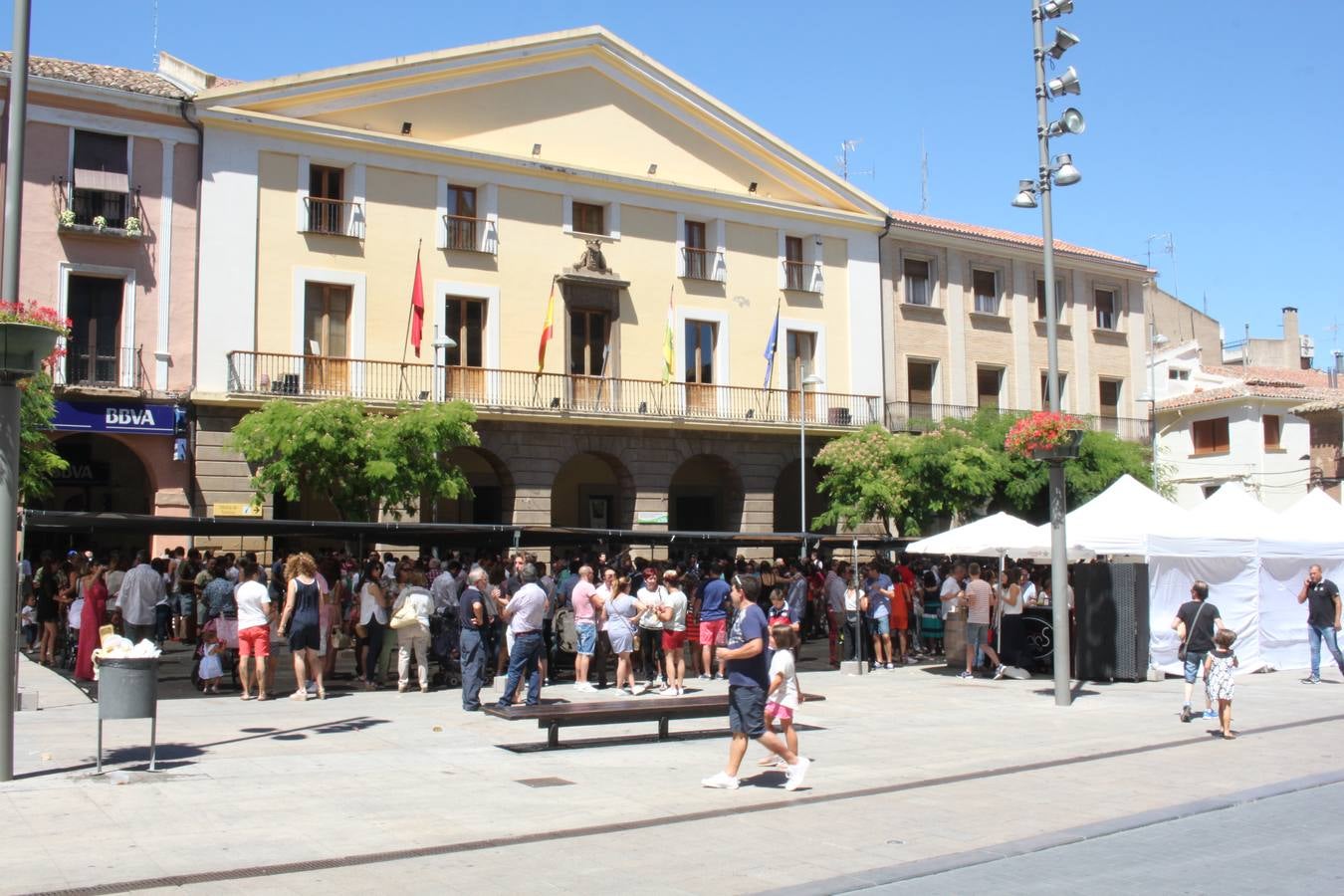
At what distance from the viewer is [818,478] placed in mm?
35875

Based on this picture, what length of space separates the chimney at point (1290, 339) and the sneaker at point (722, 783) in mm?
53878

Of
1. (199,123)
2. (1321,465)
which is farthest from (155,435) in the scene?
(1321,465)

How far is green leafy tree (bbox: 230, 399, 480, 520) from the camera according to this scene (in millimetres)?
25312

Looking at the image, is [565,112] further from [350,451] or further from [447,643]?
[447,643]

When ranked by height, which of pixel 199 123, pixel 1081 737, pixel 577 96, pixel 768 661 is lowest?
pixel 1081 737

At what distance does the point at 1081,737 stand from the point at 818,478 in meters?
22.1

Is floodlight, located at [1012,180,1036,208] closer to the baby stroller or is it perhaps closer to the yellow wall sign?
the baby stroller

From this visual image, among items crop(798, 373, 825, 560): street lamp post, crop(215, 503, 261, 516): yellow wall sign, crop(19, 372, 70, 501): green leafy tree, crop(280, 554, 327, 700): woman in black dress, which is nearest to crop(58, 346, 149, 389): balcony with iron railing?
crop(215, 503, 261, 516): yellow wall sign

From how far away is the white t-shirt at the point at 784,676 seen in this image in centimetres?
1061

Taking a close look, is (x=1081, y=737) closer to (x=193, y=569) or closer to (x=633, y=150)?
(x=193, y=569)

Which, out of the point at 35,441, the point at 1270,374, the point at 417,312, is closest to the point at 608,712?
the point at 35,441

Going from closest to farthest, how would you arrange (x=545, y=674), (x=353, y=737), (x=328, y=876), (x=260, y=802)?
(x=328, y=876) < (x=260, y=802) < (x=353, y=737) < (x=545, y=674)

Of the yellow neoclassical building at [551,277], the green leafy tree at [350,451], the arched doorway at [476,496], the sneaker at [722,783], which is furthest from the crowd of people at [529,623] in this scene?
the arched doorway at [476,496]

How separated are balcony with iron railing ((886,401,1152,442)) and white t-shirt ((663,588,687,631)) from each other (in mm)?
18200
